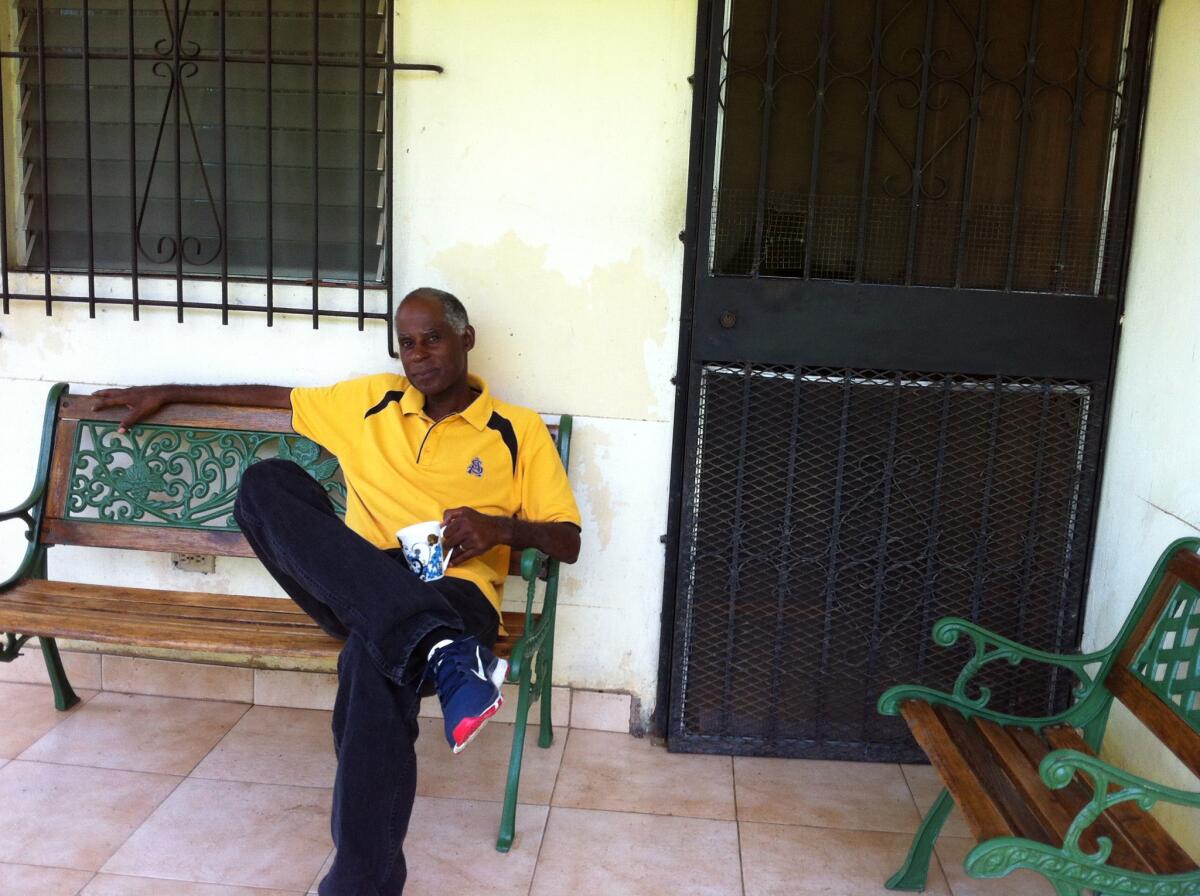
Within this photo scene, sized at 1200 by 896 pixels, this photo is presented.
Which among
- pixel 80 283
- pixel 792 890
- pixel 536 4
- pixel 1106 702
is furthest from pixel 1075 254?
pixel 80 283

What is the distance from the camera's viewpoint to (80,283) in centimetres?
323

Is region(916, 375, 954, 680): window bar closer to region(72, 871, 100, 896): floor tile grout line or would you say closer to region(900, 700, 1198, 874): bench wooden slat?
region(900, 700, 1198, 874): bench wooden slat

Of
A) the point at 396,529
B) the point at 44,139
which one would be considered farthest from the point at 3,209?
the point at 396,529

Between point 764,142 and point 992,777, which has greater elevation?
point 764,142

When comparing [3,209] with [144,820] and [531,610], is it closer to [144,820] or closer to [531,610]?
[144,820]

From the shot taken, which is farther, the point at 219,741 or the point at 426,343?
the point at 219,741

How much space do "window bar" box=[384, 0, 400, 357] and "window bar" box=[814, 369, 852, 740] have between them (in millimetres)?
1257

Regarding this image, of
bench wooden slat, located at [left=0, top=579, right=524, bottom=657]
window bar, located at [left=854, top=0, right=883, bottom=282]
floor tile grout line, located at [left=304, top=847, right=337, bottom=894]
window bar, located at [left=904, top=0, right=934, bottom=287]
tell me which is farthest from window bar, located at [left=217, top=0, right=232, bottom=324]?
window bar, located at [left=904, top=0, right=934, bottom=287]

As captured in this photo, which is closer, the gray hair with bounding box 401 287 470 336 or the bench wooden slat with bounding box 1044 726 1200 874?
the bench wooden slat with bounding box 1044 726 1200 874

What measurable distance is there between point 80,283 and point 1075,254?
2.81 m

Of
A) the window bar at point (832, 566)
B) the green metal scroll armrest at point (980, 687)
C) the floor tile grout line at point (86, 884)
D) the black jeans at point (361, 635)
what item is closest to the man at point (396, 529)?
the black jeans at point (361, 635)

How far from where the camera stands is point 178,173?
3.07m

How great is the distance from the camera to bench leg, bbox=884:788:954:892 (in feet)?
8.11

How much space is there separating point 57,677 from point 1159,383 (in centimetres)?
311
